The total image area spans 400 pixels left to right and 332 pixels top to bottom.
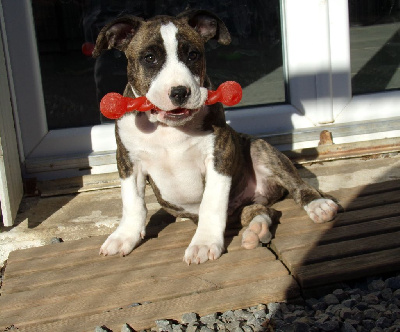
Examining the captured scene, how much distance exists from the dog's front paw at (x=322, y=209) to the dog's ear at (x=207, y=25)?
97 centimetres

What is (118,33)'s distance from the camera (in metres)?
3.19

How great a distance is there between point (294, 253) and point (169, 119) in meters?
0.84

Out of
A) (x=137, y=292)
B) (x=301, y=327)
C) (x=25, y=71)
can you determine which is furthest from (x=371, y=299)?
(x=25, y=71)

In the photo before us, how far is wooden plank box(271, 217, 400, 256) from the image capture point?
306 cm

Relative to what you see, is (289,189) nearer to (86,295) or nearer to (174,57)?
(174,57)

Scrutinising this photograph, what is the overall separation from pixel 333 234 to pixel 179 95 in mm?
1063

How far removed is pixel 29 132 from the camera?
4.33 m

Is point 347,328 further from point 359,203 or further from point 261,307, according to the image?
point 359,203

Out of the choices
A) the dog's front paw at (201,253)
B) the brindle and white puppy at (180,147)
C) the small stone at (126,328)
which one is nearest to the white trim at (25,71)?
the brindle and white puppy at (180,147)

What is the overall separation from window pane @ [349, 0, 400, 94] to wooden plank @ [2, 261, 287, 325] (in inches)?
92.8

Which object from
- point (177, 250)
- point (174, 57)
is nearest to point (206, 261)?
point (177, 250)

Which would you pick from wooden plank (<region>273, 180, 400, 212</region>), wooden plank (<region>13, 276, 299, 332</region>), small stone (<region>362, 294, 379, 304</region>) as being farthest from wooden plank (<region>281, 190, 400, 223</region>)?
small stone (<region>362, 294, 379, 304</region>)

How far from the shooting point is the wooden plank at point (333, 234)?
120 inches

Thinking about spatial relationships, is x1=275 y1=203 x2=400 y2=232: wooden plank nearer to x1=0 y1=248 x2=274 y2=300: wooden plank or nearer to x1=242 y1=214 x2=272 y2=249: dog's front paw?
x1=242 y1=214 x2=272 y2=249: dog's front paw
